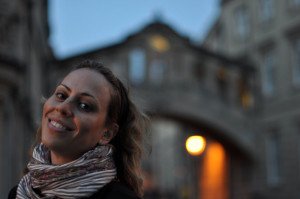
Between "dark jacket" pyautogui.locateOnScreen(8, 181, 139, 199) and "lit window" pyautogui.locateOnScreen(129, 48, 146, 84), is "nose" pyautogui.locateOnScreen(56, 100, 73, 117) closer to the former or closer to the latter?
"dark jacket" pyautogui.locateOnScreen(8, 181, 139, 199)

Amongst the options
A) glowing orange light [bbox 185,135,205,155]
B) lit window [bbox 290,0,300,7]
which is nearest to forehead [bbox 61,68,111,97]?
glowing orange light [bbox 185,135,205,155]

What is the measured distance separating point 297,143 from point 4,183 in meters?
16.1

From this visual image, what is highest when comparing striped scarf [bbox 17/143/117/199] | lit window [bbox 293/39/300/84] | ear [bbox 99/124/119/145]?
lit window [bbox 293/39/300/84]

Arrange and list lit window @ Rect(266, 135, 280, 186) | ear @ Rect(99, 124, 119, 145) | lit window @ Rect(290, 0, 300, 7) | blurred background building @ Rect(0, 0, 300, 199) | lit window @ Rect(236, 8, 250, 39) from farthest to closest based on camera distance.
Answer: lit window @ Rect(236, 8, 250, 39)
lit window @ Rect(266, 135, 280, 186)
blurred background building @ Rect(0, 0, 300, 199)
lit window @ Rect(290, 0, 300, 7)
ear @ Rect(99, 124, 119, 145)

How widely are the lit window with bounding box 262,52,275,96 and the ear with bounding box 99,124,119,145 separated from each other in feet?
85.3

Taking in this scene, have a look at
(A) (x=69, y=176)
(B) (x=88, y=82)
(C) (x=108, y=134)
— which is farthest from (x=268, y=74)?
(A) (x=69, y=176)

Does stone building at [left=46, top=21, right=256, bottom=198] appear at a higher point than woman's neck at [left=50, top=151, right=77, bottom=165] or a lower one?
higher

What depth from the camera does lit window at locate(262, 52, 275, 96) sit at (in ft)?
90.9

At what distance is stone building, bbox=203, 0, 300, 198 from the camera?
25422mm

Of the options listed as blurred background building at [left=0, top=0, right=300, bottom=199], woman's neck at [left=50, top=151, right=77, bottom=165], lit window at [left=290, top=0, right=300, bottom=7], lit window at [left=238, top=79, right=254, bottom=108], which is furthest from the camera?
lit window at [left=238, top=79, right=254, bottom=108]

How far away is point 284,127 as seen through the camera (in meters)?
26.0

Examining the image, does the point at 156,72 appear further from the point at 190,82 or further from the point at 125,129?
the point at 125,129

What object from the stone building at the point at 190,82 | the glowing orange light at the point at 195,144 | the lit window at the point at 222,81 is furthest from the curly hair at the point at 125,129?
the lit window at the point at 222,81

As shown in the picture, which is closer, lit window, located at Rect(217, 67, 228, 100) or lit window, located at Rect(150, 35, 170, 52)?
lit window, located at Rect(150, 35, 170, 52)
